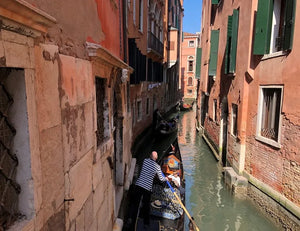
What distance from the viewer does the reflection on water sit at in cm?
520

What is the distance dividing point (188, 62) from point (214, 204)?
2936 cm

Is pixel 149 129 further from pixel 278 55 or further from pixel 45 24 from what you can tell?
pixel 45 24

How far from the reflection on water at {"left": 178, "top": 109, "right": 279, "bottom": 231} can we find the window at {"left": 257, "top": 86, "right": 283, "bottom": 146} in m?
1.72

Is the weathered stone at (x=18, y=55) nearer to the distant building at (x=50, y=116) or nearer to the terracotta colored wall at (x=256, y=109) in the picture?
the distant building at (x=50, y=116)

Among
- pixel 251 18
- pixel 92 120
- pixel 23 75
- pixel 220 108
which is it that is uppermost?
pixel 251 18

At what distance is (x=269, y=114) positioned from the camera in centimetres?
523

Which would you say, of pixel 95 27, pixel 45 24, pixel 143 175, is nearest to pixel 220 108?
pixel 143 175

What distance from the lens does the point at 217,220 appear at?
547 cm

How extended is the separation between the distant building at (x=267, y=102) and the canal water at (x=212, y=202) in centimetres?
36

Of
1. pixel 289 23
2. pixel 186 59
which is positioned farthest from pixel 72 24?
pixel 186 59

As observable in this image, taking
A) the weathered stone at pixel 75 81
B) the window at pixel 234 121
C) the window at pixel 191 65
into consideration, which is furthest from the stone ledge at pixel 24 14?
the window at pixel 191 65

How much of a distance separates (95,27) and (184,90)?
33.0 meters

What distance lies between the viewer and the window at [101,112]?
320cm

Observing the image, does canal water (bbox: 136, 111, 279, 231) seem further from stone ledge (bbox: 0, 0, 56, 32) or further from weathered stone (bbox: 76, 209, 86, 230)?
stone ledge (bbox: 0, 0, 56, 32)
